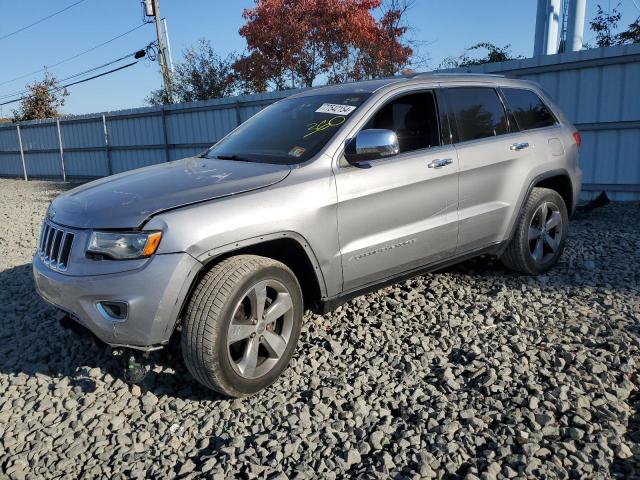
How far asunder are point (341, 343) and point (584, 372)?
5.07ft

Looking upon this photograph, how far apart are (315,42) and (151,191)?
18.0 metres

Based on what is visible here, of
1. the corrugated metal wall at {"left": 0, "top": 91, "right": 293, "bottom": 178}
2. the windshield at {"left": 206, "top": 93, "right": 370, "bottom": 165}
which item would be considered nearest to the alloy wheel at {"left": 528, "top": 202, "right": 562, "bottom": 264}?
the windshield at {"left": 206, "top": 93, "right": 370, "bottom": 165}

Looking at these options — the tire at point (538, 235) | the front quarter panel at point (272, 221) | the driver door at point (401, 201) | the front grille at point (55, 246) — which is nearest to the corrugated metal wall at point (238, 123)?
the tire at point (538, 235)

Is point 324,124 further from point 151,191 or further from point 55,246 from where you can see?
point 55,246

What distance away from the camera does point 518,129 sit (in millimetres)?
4570

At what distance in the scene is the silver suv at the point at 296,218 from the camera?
279 centimetres

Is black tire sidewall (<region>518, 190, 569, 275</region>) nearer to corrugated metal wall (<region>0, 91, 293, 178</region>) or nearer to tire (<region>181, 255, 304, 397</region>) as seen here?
tire (<region>181, 255, 304, 397</region>)

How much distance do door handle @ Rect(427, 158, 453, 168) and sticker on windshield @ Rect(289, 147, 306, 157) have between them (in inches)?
37.3

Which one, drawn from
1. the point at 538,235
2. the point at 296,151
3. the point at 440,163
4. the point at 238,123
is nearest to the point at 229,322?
the point at 296,151

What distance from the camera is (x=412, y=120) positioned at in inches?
156

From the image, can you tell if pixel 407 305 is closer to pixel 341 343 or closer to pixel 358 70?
pixel 341 343

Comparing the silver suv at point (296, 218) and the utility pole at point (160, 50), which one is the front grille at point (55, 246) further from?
the utility pole at point (160, 50)

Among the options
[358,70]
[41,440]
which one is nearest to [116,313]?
[41,440]

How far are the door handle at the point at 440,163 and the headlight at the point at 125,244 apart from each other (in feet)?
6.67
